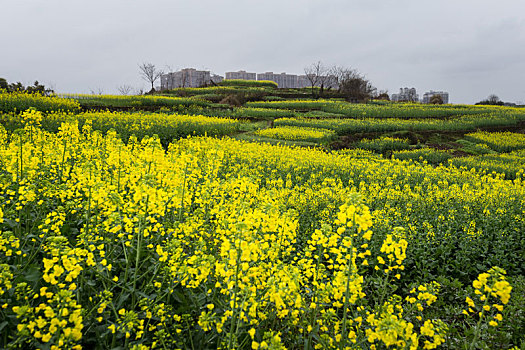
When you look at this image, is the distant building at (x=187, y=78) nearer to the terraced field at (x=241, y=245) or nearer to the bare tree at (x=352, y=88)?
the bare tree at (x=352, y=88)

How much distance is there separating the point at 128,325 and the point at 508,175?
48.3ft

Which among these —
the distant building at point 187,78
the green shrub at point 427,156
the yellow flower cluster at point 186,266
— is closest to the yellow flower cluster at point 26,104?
the yellow flower cluster at point 186,266

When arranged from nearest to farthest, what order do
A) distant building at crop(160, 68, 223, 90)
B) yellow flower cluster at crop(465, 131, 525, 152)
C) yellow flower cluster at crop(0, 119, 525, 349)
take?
yellow flower cluster at crop(0, 119, 525, 349) < yellow flower cluster at crop(465, 131, 525, 152) < distant building at crop(160, 68, 223, 90)

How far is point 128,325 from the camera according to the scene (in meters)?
1.97

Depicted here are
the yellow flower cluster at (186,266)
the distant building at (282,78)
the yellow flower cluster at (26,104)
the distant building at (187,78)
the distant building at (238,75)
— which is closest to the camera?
the yellow flower cluster at (186,266)

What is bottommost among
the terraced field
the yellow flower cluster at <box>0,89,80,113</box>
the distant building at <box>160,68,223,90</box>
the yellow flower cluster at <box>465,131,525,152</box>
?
the terraced field

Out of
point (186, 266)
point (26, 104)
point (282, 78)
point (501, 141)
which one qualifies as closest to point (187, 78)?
point (282, 78)

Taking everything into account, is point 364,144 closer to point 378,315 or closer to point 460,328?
point 460,328

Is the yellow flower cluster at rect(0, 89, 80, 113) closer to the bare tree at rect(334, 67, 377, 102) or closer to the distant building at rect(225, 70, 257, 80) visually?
the bare tree at rect(334, 67, 377, 102)

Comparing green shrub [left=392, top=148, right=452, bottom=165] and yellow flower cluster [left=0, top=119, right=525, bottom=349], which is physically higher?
green shrub [left=392, top=148, right=452, bottom=165]

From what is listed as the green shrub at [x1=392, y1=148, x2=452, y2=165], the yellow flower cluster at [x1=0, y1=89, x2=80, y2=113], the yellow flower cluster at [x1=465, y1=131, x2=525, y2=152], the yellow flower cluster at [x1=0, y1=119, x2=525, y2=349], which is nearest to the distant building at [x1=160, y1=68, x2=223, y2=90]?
the yellow flower cluster at [x1=0, y1=89, x2=80, y2=113]

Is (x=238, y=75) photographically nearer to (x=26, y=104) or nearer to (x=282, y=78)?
(x=282, y=78)

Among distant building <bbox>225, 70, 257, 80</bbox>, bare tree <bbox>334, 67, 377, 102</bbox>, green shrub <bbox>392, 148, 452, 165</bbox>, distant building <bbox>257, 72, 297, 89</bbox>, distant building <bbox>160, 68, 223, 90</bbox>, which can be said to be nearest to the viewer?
green shrub <bbox>392, 148, 452, 165</bbox>

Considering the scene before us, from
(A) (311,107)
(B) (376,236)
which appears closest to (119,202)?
(B) (376,236)
